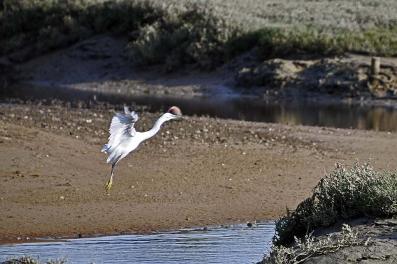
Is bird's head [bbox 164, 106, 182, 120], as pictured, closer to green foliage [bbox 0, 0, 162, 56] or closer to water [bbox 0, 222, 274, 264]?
water [bbox 0, 222, 274, 264]

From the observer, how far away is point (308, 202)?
10.5 metres

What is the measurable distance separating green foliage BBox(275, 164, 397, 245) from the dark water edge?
1206 centimetres

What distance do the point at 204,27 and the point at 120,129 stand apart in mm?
23489

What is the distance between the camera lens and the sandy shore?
13.2 m

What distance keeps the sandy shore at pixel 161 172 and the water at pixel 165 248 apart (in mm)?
532

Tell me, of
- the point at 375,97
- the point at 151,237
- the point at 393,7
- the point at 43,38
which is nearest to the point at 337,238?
the point at 151,237

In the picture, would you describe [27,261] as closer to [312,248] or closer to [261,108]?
[312,248]

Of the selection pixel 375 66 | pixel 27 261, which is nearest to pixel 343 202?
pixel 27 261

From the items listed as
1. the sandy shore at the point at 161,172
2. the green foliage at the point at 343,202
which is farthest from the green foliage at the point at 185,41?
the green foliage at the point at 343,202

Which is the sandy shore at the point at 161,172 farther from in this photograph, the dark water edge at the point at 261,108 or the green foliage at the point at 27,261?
the dark water edge at the point at 261,108

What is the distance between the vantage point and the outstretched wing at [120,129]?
38.0 feet

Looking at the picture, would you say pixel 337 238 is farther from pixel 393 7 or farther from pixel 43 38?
pixel 393 7

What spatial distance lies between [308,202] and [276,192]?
4385 millimetres

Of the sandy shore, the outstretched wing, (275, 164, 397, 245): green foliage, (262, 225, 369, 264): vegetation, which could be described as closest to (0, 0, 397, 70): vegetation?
the sandy shore
